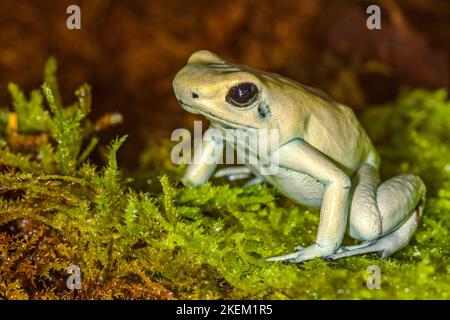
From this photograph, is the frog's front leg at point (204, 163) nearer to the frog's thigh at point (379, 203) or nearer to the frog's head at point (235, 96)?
the frog's head at point (235, 96)

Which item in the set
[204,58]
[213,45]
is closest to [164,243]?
[204,58]

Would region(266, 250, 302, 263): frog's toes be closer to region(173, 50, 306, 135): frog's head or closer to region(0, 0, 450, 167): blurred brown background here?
region(173, 50, 306, 135): frog's head

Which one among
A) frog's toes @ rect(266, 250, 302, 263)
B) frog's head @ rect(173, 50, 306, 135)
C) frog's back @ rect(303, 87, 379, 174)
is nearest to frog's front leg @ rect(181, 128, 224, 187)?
frog's head @ rect(173, 50, 306, 135)

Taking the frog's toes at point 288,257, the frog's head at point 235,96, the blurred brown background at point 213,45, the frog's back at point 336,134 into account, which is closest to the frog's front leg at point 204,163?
the frog's head at point 235,96

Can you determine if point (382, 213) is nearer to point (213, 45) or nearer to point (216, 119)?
point (216, 119)

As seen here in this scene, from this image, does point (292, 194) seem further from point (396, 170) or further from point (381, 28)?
point (381, 28)

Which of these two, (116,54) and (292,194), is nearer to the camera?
(292,194)
